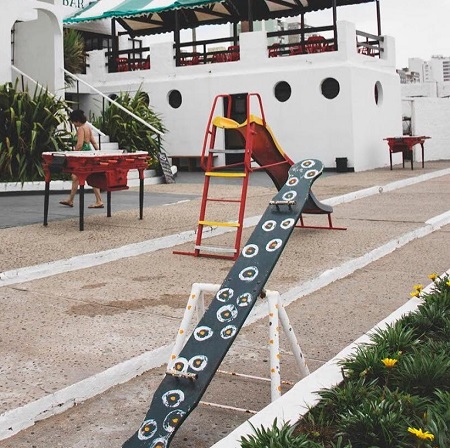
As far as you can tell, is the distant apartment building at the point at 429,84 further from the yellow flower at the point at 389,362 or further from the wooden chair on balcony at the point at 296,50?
the yellow flower at the point at 389,362

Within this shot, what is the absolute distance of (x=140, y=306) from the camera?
559 centimetres

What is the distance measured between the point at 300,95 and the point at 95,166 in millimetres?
12175

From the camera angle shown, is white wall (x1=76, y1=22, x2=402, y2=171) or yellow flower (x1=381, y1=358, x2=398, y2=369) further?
white wall (x1=76, y1=22, x2=402, y2=171)

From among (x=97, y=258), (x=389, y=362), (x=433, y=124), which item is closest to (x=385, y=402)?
(x=389, y=362)

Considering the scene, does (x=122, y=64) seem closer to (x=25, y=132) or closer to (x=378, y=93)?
(x=378, y=93)

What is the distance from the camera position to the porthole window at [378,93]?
2177 centimetres

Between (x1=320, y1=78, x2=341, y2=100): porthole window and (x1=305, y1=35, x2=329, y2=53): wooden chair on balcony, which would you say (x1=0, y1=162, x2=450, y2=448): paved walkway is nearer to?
(x1=320, y1=78, x2=341, y2=100): porthole window

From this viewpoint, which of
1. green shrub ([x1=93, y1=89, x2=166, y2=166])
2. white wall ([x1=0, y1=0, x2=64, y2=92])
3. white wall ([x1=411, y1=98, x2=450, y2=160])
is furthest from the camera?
white wall ([x1=411, y1=98, x2=450, y2=160])

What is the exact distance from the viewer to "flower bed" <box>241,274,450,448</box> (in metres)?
2.68

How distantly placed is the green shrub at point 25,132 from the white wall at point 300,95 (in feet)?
25.8

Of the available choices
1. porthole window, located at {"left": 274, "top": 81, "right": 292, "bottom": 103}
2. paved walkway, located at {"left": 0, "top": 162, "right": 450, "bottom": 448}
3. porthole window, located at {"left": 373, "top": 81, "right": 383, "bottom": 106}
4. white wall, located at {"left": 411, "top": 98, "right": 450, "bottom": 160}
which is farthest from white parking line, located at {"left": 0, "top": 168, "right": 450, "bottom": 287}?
white wall, located at {"left": 411, "top": 98, "right": 450, "bottom": 160}

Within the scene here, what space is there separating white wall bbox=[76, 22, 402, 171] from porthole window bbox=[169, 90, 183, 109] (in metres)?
0.19

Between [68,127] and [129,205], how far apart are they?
510cm

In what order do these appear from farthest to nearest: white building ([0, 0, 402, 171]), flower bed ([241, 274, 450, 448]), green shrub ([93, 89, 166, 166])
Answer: white building ([0, 0, 402, 171]), green shrub ([93, 89, 166, 166]), flower bed ([241, 274, 450, 448])
